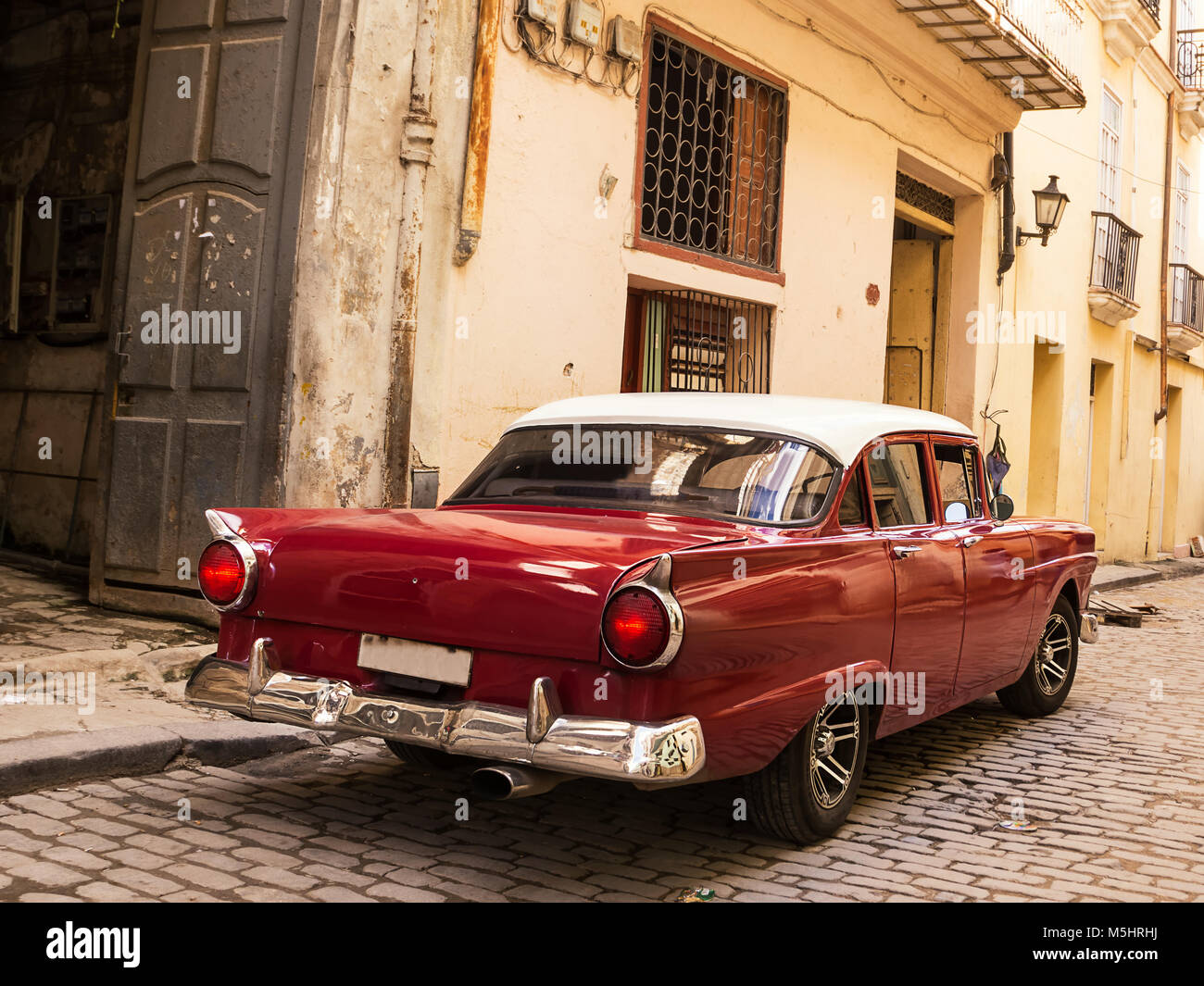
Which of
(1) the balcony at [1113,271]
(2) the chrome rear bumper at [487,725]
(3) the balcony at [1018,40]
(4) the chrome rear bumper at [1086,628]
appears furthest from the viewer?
(1) the balcony at [1113,271]

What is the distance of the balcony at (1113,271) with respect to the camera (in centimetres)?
1714

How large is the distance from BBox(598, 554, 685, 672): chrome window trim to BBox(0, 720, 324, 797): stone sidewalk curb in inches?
83.1

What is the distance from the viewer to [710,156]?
31.1 ft

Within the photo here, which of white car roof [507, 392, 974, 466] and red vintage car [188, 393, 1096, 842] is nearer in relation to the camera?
red vintage car [188, 393, 1096, 842]

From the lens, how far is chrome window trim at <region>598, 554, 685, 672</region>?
320cm

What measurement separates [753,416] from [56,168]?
6.14 meters

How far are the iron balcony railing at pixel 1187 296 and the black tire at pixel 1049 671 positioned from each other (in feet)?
53.6

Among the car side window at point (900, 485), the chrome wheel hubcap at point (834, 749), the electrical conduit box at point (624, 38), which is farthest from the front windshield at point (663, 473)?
the electrical conduit box at point (624, 38)

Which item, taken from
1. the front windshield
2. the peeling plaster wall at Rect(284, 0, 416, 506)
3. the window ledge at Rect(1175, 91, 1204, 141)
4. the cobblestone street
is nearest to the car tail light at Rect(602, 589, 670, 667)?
the cobblestone street

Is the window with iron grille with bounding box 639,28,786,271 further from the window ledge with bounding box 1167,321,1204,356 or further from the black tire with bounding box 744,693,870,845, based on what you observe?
the window ledge with bounding box 1167,321,1204,356

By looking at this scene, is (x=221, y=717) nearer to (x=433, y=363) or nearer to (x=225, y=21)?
(x=433, y=363)

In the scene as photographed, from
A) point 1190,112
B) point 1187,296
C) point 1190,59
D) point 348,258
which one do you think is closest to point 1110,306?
point 1187,296

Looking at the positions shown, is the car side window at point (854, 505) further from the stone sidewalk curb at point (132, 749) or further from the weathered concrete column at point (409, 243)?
the weathered concrete column at point (409, 243)

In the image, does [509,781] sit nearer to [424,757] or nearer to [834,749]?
[834,749]
